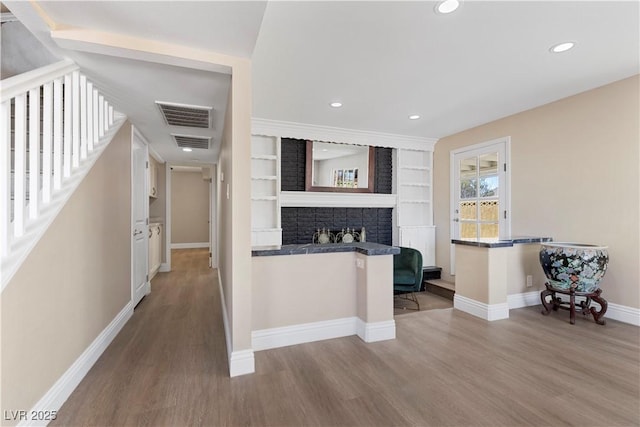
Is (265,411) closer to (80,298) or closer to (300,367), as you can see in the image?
(300,367)

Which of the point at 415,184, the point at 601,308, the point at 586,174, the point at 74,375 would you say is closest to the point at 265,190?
the point at 415,184

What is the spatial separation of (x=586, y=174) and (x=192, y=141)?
4.69 metres

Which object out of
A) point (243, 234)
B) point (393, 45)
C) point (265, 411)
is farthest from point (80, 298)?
point (393, 45)

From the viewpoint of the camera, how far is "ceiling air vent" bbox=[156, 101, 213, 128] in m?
2.75

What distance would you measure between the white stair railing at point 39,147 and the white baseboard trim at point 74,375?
75 cm

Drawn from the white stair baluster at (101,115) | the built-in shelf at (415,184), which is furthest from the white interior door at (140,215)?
the built-in shelf at (415,184)

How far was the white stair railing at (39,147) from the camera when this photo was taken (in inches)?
51.5

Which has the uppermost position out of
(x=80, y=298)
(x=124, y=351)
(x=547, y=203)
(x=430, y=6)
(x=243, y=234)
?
(x=430, y=6)

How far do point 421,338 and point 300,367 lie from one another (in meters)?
1.15

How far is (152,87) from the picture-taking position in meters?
2.34

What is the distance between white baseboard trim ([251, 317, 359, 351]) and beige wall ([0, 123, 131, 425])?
120 cm

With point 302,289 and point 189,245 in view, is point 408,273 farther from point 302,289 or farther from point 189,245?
point 189,245

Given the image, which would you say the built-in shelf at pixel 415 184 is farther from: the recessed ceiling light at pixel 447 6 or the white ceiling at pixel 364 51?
the recessed ceiling light at pixel 447 6

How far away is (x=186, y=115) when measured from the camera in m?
2.98
